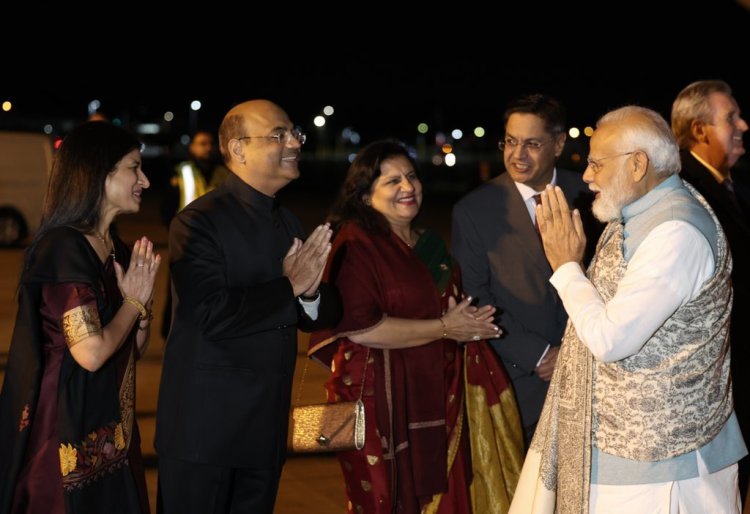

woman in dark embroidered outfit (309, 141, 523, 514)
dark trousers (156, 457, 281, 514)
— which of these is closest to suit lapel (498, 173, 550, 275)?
woman in dark embroidered outfit (309, 141, 523, 514)

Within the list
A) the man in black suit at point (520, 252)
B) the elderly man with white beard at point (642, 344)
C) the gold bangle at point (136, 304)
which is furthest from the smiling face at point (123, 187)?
the man in black suit at point (520, 252)

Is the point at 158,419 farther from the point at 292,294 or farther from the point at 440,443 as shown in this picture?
the point at 440,443

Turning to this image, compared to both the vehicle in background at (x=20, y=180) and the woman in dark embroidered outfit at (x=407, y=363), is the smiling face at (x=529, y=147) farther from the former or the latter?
the vehicle in background at (x=20, y=180)

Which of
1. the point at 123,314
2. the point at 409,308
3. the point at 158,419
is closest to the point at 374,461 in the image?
the point at 409,308

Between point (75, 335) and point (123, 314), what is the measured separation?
213mm

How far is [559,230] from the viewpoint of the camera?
3984 mm

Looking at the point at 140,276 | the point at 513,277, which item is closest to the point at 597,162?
the point at 513,277

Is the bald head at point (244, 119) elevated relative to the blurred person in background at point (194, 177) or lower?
Answer: lower

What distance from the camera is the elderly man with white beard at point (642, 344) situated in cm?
362

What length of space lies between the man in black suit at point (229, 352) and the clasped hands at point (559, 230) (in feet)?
2.59

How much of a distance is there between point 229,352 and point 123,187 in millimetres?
714

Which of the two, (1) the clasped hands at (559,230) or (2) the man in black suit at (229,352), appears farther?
(2) the man in black suit at (229,352)

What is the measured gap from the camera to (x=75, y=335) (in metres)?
3.95

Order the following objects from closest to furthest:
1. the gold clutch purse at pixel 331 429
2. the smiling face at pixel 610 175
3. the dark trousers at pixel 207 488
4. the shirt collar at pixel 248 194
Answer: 1. the smiling face at pixel 610 175
2. the dark trousers at pixel 207 488
3. the shirt collar at pixel 248 194
4. the gold clutch purse at pixel 331 429
